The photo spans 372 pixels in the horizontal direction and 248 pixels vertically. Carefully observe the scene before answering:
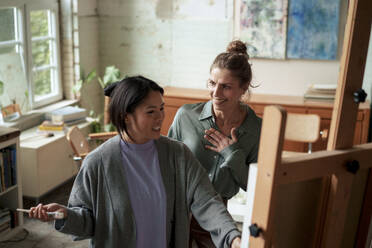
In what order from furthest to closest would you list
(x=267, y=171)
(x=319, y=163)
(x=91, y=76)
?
(x=91, y=76), (x=319, y=163), (x=267, y=171)

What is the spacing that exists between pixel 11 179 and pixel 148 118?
2.52 m

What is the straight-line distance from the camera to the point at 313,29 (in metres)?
5.16

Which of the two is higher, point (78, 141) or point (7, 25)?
point (7, 25)

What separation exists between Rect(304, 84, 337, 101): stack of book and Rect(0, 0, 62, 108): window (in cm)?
288

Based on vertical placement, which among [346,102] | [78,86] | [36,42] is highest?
[346,102]

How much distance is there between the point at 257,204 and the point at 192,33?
4519 millimetres

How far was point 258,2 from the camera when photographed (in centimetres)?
524

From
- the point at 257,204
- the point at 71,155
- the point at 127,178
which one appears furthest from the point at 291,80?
the point at 257,204

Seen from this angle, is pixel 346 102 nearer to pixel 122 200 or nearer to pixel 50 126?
pixel 122 200

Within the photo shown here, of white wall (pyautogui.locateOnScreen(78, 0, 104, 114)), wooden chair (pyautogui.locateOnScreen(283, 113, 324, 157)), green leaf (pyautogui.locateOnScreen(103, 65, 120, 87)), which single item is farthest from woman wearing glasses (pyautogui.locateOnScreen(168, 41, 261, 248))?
white wall (pyautogui.locateOnScreen(78, 0, 104, 114))

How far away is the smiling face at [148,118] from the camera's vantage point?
1729mm

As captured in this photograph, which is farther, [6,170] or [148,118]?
[6,170]

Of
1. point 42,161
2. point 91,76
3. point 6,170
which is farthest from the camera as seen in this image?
point 91,76

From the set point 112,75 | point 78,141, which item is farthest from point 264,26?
point 78,141
